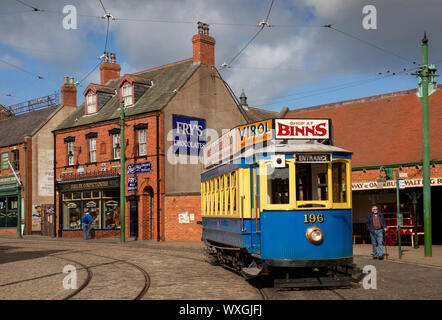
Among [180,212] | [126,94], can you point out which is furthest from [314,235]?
[126,94]

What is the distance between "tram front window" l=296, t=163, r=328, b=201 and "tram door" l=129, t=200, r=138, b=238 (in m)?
22.1

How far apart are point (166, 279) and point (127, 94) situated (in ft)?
75.9

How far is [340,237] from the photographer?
1057cm

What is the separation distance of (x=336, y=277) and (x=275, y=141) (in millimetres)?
2938

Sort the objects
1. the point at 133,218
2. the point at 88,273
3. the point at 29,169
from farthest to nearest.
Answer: the point at 29,169
the point at 133,218
the point at 88,273

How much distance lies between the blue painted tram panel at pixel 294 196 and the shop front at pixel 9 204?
33.3 meters

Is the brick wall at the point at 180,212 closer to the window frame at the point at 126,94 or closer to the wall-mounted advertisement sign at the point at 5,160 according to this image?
the window frame at the point at 126,94

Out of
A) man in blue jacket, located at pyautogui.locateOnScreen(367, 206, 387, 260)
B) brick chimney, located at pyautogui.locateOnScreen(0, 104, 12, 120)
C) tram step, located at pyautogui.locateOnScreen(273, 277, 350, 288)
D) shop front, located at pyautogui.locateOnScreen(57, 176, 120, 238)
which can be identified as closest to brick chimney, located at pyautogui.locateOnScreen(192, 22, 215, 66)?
shop front, located at pyautogui.locateOnScreen(57, 176, 120, 238)

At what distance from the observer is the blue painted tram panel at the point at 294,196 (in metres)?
10.4

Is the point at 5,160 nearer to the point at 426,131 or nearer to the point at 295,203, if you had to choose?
the point at 426,131

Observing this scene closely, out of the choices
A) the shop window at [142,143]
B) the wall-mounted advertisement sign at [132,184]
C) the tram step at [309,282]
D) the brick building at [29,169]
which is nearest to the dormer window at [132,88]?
the shop window at [142,143]

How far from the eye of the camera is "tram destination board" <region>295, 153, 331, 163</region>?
1053cm

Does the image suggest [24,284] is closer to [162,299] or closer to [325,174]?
[162,299]

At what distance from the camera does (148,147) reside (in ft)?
101
